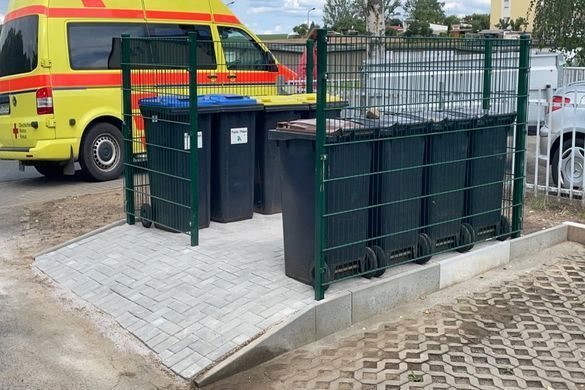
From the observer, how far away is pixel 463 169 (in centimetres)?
589

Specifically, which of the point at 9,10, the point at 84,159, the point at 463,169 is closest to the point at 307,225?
the point at 463,169

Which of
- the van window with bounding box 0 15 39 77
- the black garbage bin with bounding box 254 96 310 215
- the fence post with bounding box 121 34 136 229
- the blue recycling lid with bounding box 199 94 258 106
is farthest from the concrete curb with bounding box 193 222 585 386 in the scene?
the van window with bounding box 0 15 39 77

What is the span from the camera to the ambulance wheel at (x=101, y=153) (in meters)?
10.8

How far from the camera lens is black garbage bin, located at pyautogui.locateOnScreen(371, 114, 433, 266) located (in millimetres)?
5250

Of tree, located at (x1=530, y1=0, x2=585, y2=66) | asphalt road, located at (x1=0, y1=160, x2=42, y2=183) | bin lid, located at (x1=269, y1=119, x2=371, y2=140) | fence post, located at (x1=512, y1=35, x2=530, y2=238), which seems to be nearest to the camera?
bin lid, located at (x1=269, y1=119, x2=371, y2=140)

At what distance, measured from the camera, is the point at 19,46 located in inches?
416

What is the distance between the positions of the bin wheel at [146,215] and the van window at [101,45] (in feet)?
12.1

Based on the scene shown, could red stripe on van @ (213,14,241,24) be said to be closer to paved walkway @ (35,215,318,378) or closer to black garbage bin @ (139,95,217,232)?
black garbage bin @ (139,95,217,232)

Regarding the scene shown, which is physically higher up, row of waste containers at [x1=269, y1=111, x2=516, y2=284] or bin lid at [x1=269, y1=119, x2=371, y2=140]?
bin lid at [x1=269, y1=119, x2=371, y2=140]

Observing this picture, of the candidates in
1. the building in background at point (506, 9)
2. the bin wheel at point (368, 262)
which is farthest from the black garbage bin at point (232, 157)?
the building in background at point (506, 9)

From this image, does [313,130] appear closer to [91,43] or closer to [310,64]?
[310,64]

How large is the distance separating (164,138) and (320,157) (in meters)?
2.33

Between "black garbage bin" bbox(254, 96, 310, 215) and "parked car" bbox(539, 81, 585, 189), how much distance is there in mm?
3366

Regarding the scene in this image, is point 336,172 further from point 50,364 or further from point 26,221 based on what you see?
point 26,221
